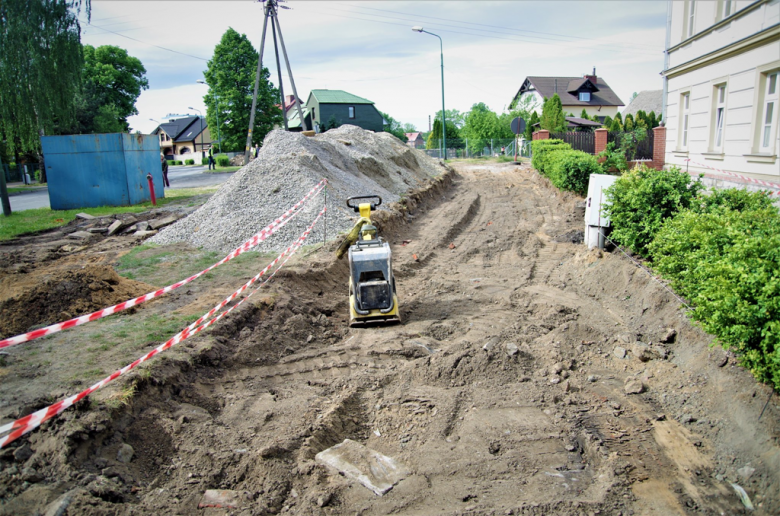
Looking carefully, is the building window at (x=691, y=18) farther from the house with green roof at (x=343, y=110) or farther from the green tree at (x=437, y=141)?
the house with green roof at (x=343, y=110)

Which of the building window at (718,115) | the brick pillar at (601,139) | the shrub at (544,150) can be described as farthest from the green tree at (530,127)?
the building window at (718,115)

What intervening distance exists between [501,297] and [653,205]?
2.98 m

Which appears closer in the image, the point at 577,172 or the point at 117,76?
the point at 577,172

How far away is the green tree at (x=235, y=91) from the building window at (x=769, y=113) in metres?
45.3

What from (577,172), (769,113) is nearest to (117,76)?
(577,172)

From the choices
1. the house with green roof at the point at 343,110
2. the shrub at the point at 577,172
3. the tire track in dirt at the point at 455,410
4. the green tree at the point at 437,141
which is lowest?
the tire track in dirt at the point at 455,410

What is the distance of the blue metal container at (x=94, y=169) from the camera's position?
18.5 metres

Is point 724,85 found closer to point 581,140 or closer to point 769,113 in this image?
point 769,113

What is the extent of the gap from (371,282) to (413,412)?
2.40 m

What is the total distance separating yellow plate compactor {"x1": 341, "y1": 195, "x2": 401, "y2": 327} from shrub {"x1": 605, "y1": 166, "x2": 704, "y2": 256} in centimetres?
419

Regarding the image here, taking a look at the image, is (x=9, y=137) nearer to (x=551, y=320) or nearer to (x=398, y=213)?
(x=398, y=213)

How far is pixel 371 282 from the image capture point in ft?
23.2

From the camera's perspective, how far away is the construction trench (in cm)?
379

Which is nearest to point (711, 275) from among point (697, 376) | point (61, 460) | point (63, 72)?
point (697, 376)
